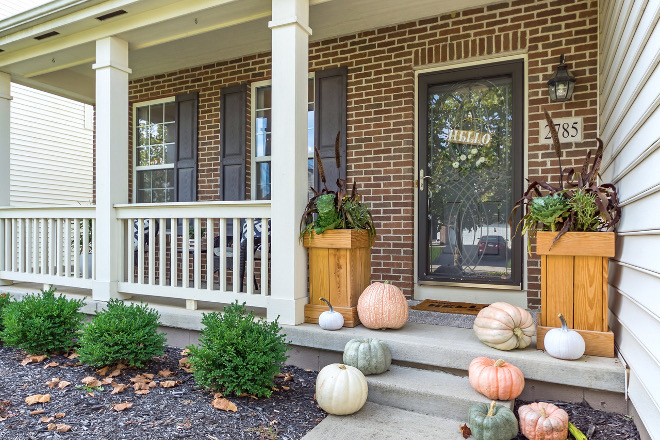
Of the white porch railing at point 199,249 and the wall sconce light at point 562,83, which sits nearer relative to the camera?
the white porch railing at point 199,249

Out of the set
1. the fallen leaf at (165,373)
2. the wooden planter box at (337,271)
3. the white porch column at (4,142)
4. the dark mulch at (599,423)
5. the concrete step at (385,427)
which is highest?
the white porch column at (4,142)

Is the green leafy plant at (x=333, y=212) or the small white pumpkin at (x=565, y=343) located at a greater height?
the green leafy plant at (x=333, y=212)

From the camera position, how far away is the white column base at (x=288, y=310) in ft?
9.52

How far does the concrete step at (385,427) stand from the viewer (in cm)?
200

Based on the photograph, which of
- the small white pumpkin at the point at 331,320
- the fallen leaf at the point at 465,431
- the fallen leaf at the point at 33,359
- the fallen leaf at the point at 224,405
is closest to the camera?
the fallen leaf at the point at 465,431

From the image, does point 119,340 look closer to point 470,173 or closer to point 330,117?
point 330,117

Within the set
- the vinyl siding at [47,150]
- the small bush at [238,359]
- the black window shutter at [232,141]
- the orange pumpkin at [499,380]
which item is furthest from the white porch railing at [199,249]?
the vinyl siding at [47,150]

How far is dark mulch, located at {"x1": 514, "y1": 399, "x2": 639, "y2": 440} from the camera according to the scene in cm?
190

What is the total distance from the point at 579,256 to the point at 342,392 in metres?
1.41

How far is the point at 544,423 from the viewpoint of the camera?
1842mm

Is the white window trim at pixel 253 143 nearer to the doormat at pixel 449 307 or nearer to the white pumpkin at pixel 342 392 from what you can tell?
the doormat at pixel 449 307

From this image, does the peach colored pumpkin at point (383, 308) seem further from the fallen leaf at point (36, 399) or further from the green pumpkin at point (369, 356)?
the fallen leaf at point (36, 399)

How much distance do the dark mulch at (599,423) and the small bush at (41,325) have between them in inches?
118

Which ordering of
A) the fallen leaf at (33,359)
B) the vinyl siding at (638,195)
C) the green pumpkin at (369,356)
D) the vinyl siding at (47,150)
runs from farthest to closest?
the vinyl siding at (47,150)
the fallen leaf at (33,359)
the green pumpkin at (369,356)
the vinyl siding at (638,195)
